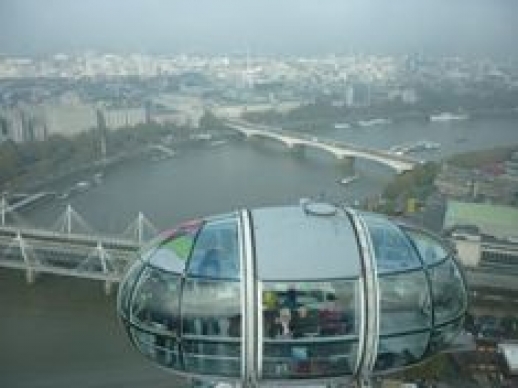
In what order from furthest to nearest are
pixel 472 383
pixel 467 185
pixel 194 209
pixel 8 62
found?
pixel 8 62, pixel 467 185, pixel 194 209, pixel 472 383

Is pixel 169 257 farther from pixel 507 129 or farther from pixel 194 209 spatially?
pixel 507 129

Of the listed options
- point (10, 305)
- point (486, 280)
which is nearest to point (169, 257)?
point (10, 305)

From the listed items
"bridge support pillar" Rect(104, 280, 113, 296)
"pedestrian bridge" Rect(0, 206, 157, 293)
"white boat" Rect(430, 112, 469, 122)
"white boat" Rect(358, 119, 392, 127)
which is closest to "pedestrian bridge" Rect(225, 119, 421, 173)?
"white boat" Rect(358, 119, 392, 127)

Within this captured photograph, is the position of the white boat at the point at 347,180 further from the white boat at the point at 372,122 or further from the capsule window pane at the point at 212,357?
the capsule window pane at the point at 212,357

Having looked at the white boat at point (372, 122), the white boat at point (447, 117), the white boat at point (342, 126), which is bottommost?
the white boat at point (342, 126)

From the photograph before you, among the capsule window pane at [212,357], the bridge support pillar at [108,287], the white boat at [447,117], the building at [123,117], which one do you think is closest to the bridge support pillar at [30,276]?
the bridge support pillar at [108,287]

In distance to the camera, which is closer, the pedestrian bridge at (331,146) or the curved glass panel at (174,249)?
the curved glass panel at (174,249)

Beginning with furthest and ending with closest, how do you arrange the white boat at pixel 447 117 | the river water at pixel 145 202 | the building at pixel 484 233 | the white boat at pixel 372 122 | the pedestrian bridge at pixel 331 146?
1. the white boat at pixel 447 117
2. the white boat at pixel 372 122
3. the pedestrian bridge at pixel 331 146
4. the building at pixel 484 233
5. the river water at pixel 145 202

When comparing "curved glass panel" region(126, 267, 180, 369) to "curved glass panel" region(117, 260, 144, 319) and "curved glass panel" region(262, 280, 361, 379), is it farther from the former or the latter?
"curved glass panel" region(262, 280, 361, 379)
